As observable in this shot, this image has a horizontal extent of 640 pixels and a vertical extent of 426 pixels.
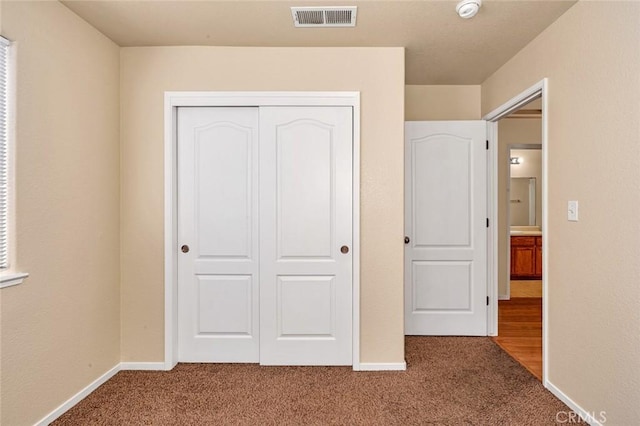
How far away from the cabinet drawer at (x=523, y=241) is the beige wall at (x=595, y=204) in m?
4.06

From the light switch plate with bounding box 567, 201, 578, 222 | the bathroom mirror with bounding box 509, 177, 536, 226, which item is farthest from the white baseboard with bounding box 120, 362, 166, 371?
the bathroom mirror with bounding box 509, 177, 536, 226

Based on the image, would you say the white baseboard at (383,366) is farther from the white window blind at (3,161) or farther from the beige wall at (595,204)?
the white window blind at (3,161)

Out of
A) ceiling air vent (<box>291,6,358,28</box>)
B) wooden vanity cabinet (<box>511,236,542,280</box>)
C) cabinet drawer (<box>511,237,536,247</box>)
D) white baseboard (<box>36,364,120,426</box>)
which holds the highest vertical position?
ceiling air vent (<box>291,6,358,28</box>)

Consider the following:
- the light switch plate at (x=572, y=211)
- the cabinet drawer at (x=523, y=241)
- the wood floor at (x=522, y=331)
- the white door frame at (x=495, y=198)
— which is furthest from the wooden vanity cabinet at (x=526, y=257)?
the light switch plate at (x=572, y=211)

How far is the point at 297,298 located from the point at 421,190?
1.66 metres

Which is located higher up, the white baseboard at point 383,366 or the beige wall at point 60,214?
the beige wall at point 60,214

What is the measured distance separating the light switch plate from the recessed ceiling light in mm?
1333

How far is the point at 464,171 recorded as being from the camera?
11.8 ft

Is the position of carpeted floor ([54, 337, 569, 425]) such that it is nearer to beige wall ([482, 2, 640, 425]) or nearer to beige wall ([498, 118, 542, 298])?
beige wall ([482, 2, 640, 425])

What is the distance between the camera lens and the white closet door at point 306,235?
288cm

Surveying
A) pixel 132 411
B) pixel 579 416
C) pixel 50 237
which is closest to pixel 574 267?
pixel 579 416

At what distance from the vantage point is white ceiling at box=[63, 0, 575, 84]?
2279 mm

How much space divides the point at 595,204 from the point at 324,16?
2.02 metres

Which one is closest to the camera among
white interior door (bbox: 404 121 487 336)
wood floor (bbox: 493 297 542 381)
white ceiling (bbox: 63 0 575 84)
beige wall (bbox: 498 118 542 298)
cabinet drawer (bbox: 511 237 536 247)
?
white ceiling (bbox: 63 0 575 84)
